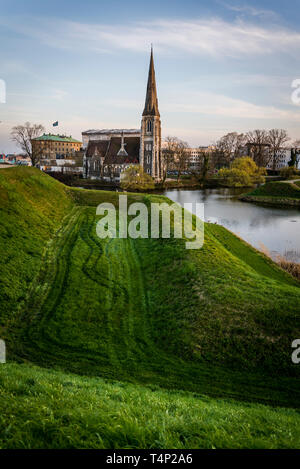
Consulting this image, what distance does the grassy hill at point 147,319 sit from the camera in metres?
8.07

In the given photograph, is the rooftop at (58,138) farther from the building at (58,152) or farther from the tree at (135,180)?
the tree at (135,180)

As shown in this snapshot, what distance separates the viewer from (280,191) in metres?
53.7

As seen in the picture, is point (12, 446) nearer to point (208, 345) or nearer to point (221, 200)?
point (208, 345)

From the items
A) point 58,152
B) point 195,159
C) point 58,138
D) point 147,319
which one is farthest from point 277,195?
point 195,159

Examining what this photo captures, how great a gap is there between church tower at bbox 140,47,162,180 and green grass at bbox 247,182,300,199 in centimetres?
2933

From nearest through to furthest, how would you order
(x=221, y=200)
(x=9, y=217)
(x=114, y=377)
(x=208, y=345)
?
(x=114, y=377)
(x=208, y=345)
(x=9, y=217)
(x=221, y=200)

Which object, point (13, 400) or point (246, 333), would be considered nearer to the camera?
point (13, 400)

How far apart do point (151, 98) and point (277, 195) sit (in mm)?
40709

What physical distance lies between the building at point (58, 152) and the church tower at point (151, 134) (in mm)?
22747

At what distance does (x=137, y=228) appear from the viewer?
22.0 metres

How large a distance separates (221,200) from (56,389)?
157 feet

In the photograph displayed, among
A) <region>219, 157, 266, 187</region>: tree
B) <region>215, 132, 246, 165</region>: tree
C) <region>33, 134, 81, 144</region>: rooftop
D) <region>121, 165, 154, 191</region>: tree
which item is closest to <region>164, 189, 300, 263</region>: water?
<region>121, 165, 154, 191</region>: tree
